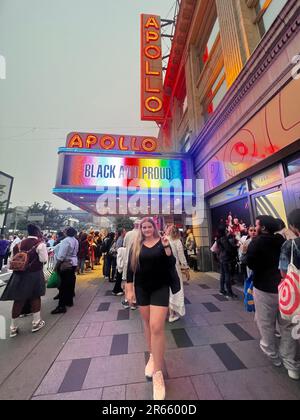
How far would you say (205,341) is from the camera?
10.1ft

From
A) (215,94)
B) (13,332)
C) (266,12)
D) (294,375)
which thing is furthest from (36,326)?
(215,94)

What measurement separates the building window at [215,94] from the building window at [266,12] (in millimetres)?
1997

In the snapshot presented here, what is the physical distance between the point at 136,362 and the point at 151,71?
1414 cm

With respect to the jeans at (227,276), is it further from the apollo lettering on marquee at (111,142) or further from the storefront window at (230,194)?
the apollo lettering on marquee at (111,142)

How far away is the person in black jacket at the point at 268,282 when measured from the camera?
2.50 meters

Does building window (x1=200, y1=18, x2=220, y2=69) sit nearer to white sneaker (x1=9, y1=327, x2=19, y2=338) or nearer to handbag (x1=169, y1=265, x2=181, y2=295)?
handbag (x1=169, y1=265, x2=181, y2=295)

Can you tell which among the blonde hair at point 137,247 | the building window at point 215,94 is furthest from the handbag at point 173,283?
the building window at point 215,94

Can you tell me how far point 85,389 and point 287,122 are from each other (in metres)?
5.75

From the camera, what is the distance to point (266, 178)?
4.97 metres

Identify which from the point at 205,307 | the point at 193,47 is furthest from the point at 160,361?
the point at 193,47

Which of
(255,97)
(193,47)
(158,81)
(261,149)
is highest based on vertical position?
(193,47)

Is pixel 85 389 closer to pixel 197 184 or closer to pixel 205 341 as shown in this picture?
pixel 205 341

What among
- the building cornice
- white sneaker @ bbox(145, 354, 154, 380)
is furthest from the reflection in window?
white sneaker @ bbox(145, 354, 154, 380)

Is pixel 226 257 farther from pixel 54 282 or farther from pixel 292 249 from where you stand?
pixel 54 282
